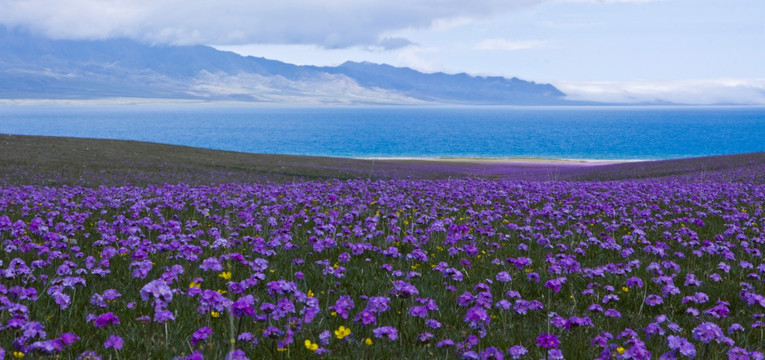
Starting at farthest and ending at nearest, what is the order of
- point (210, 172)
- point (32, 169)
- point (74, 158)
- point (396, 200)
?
point (74, 158) → point (210, 172) → point (32, 169) → point (396, 200)

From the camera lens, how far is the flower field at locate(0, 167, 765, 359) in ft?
15.0

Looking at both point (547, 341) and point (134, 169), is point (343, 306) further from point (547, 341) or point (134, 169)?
point (134, 169)

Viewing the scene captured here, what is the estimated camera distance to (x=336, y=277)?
23.2 feet

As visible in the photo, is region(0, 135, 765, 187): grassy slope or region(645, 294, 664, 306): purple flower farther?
region(0, 135, 765, 187): grassy slope

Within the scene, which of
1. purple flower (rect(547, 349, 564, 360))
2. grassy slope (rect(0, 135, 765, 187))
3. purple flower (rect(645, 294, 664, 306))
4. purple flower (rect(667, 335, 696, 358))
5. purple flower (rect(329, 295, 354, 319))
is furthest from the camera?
grassy slope (rect(0, 135, 765, 187))

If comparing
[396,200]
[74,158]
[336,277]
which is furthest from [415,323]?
[74,158]

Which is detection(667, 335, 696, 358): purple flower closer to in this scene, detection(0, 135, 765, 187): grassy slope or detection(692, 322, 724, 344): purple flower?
detection(692, 322, 724, 344): purple flower

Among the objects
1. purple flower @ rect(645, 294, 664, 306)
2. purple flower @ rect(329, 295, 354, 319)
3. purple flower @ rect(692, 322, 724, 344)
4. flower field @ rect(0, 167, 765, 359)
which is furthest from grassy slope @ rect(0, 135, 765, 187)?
purple flower @ rect(692, 322, 724, 344)

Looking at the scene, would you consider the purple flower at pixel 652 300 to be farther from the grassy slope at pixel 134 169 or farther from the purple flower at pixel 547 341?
the grassy slope at pixel 134 169

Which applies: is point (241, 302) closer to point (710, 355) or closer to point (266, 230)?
point (710, 355)

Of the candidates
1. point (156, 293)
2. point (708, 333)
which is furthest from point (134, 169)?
point (708, 333)

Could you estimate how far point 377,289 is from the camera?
666 centimetres

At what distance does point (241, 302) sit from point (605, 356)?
2.61 metres

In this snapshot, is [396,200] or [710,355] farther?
[396,200]
